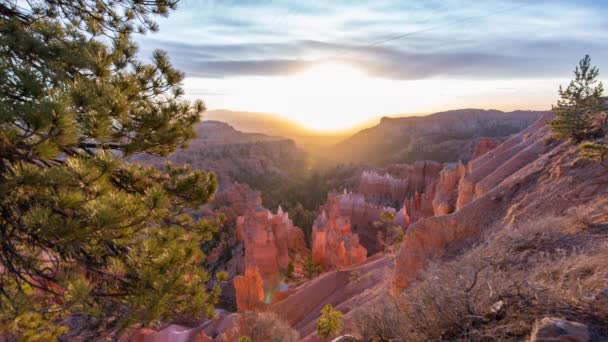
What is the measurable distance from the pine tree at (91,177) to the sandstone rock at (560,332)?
3334 mm

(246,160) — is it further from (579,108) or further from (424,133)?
(579,108)

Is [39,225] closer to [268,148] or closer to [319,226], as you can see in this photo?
[319,226]

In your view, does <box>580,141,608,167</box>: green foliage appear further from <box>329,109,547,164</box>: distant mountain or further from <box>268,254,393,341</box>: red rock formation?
<box>329,109,547,164</box>: distant mountain

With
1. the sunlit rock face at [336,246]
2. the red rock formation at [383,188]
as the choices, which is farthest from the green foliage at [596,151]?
the red rock formation at [383,188]

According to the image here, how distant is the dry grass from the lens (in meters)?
3.04

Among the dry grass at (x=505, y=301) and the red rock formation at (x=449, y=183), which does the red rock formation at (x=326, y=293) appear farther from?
the dry grass at (x=505, y=301)

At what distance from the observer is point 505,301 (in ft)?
11.4

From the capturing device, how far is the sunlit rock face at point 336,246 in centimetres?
2342

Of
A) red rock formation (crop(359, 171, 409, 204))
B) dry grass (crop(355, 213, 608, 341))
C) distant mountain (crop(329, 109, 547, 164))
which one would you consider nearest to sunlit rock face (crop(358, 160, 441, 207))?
red rock formation (crop(359, 171, 409, 204))

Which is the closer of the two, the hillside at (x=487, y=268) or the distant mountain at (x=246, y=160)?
the hillside at (x=487, y=268)

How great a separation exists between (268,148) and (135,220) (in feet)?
246

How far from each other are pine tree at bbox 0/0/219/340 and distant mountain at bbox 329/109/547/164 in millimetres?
70983

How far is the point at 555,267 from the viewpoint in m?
3.95

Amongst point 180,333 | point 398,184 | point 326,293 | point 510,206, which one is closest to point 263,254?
point 326,293
